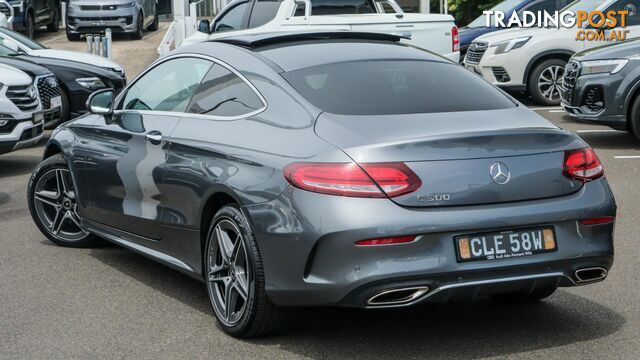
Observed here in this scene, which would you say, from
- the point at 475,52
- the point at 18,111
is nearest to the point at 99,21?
the point at 475,52

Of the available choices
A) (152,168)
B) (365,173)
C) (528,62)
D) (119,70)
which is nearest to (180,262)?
(152,168)

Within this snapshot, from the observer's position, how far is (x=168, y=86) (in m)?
6.93

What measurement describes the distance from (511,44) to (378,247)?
1357 cm

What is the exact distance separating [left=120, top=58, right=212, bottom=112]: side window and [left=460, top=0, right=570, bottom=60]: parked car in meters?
14.5

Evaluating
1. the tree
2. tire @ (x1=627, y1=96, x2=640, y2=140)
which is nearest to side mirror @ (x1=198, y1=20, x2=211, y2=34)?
tire @ (x1=627, y1=96, x2=640, y2=140)

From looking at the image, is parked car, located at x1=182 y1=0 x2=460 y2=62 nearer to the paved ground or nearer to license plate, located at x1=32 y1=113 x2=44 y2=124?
license plate, located at x1=32 y1=113 x2=44 y2=124

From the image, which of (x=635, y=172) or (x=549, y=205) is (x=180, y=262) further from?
(x=635, y=172)

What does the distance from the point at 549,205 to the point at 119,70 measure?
1282 cm

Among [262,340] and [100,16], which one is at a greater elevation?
[100,16]

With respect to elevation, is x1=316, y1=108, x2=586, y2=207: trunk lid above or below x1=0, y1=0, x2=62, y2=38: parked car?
above

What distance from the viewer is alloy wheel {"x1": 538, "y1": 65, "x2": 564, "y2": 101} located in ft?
59.5

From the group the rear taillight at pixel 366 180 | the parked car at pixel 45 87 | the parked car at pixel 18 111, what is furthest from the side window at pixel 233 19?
the rear taillight at pixel 366 180

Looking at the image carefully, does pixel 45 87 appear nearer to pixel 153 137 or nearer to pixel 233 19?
pixel 233 19

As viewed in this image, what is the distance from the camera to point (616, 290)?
6746 mm
